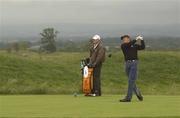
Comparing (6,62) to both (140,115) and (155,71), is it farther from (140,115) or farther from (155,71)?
(140,115)

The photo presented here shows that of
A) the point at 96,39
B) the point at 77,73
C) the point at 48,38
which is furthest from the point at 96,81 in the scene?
the point at 48,38

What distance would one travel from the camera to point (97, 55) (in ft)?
62.1

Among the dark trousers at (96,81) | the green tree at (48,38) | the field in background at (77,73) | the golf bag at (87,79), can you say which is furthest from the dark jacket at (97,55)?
the green tree at (48,38)

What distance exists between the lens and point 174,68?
43.3 metres

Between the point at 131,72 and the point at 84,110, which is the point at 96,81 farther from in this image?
the point at 84,110

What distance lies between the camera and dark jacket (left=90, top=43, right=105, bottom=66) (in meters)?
18.9

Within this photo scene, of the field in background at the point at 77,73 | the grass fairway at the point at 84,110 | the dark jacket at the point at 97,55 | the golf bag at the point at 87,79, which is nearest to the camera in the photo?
the grass fairway at the point at 84,110

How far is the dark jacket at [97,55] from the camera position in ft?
62.0

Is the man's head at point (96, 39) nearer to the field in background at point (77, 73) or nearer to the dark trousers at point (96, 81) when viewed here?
the dark trousers at point (96, 81)

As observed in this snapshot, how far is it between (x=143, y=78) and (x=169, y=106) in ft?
80.5

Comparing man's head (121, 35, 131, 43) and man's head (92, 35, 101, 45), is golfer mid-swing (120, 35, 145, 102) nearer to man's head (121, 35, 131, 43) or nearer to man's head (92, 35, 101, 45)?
man's head (121, 35, 131, 43)

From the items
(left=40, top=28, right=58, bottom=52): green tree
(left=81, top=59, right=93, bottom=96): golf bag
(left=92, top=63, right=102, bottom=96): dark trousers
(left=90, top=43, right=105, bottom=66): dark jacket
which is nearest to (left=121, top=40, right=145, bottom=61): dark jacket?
(left=90, top=43, right=105, bottom=66): dark jacket

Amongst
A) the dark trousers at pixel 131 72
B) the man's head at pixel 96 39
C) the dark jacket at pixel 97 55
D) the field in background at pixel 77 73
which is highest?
the man's head at pixel 96 39

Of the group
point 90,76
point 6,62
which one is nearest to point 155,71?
point 6,62
